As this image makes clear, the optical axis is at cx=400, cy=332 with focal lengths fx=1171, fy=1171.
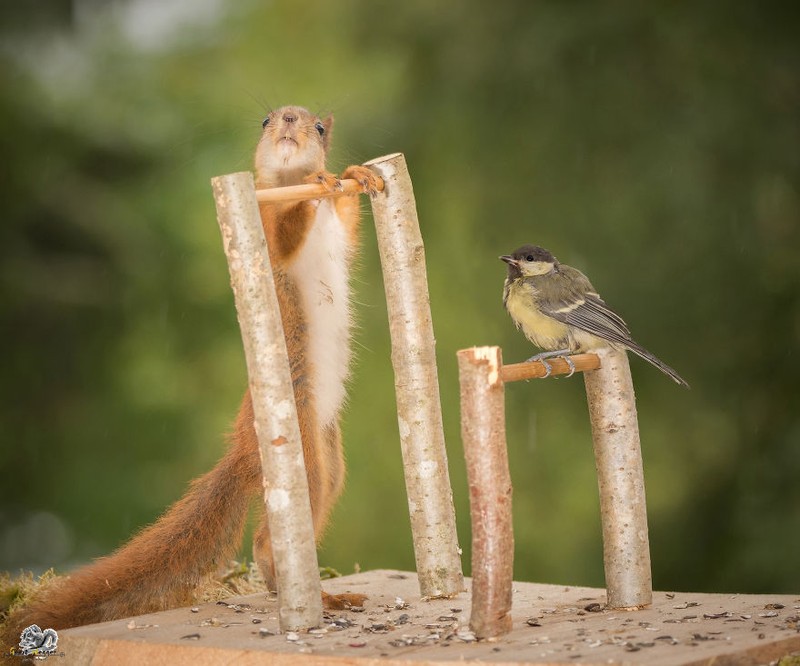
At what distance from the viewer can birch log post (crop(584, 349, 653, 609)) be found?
2555 millimetres

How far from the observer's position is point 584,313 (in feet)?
8.25

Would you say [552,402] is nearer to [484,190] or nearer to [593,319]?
[484,190]

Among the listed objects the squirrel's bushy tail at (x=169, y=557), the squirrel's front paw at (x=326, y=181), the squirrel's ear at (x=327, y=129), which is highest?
the squirrel's ear at (x=327, y=129)

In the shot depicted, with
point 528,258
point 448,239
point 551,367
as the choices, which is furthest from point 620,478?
point 448,239

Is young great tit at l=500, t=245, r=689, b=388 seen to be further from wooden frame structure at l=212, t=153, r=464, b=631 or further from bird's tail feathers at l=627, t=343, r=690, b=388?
wooden frame structure at l=212, t=153, r=464, b=631

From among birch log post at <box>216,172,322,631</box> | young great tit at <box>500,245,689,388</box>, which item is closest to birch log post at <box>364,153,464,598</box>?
young great tit at <box>500,245,689,388</box>

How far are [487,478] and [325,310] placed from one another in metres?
0.79

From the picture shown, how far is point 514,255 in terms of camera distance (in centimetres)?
261

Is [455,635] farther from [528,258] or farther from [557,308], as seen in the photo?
[528,258]

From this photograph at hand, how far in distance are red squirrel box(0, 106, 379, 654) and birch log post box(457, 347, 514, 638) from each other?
577mm

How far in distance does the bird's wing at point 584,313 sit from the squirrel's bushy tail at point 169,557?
756mm

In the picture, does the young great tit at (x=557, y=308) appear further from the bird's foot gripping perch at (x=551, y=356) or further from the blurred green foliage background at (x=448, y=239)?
the blurred green foliage background at (x=448, y=239)

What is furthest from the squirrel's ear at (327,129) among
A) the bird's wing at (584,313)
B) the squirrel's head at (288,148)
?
the bird's wing at (584,313)

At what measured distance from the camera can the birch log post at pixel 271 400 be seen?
7.58 ft
